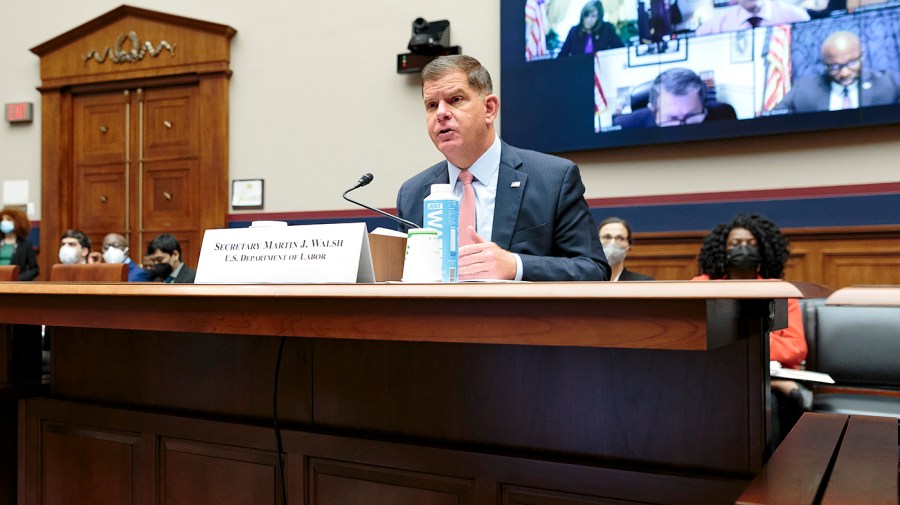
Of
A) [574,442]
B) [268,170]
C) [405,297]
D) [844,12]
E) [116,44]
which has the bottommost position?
[574,442]

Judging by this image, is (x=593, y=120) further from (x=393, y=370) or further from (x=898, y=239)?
(x=393, y=370)

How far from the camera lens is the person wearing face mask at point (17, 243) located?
5.41 metres

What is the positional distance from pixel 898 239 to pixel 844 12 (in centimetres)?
117

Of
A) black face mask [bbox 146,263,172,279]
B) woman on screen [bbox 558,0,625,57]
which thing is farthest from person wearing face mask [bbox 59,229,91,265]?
woman on screen [bbox 558,0,625,57]

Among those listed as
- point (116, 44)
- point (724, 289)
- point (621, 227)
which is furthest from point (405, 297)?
point (116, 44)

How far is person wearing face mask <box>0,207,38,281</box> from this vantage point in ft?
17.8

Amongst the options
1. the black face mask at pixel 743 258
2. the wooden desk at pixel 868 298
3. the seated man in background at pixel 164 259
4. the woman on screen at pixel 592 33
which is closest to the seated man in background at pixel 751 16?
the woman on screen at pixel 592 33

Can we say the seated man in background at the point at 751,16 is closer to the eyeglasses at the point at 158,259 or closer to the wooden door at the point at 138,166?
the eyeglasses at the point at 158,259

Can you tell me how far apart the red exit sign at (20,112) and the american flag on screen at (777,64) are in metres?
5.45

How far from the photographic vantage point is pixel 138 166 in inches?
224

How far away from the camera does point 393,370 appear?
4.38ft

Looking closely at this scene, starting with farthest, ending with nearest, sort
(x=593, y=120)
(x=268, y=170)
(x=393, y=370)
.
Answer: (x=268, y=170) → (x=593, y=120) → (x=393, y=370)

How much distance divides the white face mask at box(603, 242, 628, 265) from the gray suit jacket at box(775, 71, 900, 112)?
3.71 feet

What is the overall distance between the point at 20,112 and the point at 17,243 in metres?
1.19
